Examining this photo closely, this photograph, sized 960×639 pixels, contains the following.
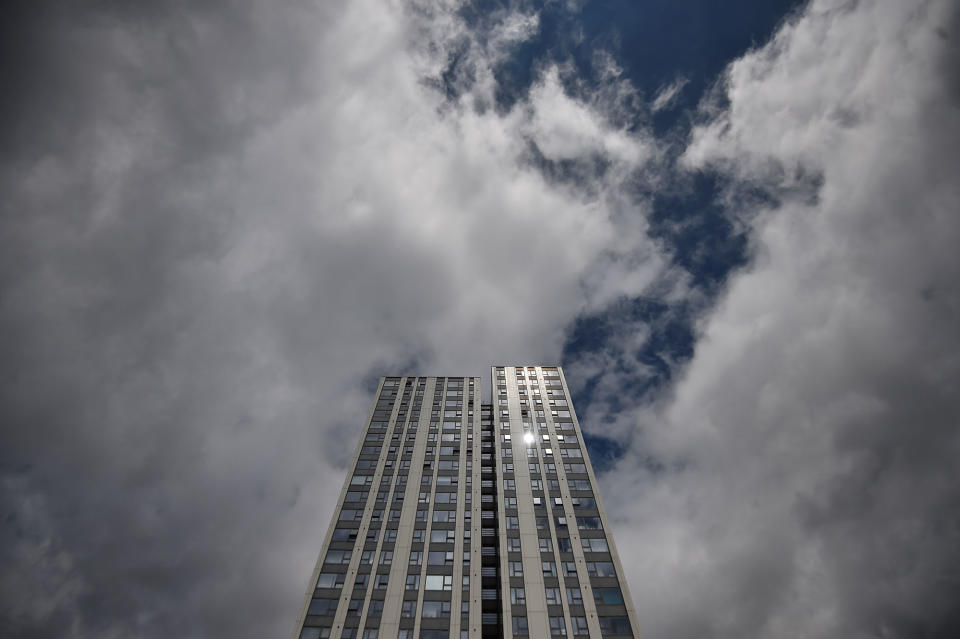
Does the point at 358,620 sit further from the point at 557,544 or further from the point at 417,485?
the point at 557,544

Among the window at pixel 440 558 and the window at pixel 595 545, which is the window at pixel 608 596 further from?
the window at pixel 440 558

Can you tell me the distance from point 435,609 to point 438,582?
318 cm

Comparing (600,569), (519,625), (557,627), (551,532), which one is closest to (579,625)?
(557,627)

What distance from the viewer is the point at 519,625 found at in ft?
165

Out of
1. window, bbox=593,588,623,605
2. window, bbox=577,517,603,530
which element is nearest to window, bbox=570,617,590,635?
window, bbox=593,588,623,605

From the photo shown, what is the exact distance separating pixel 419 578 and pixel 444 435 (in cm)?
2499

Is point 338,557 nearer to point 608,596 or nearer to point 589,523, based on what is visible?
point 589,523

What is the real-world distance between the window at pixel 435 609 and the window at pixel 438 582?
176 centimetres

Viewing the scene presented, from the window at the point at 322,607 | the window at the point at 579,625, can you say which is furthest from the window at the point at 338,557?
the window at the point at 579,625

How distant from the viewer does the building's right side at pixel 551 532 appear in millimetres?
50938

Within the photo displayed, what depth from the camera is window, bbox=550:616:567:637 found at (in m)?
49.3

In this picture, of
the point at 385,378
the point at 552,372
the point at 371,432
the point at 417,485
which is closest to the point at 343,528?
the point at 417,485

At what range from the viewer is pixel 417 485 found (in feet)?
221

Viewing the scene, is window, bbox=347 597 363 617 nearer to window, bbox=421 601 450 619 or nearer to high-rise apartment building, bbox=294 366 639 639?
high-rise apartment building, bbox=294 366 639 639
